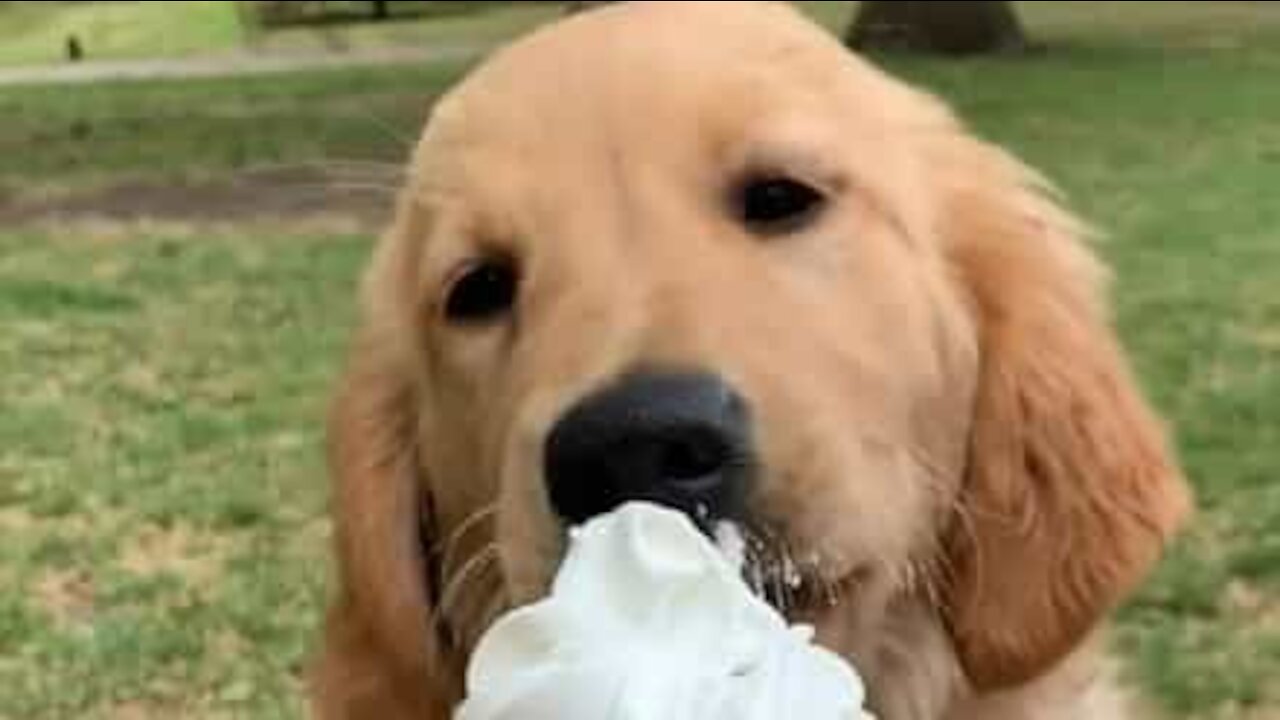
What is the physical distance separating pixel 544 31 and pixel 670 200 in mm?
343

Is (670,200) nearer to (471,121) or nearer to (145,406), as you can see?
(471,121)

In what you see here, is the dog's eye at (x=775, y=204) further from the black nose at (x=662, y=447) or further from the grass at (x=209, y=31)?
the grass at (x=209, y=31)

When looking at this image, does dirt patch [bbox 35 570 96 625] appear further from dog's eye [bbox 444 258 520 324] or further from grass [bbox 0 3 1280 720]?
dog's eye [bbox 444 258 520 324]

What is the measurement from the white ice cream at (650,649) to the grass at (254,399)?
6.50 feet

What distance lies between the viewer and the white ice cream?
243 cm

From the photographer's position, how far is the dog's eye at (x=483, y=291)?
10.5 feet

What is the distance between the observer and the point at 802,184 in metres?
3.18

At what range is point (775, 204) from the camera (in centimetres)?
317

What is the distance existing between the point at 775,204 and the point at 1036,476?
448 mm

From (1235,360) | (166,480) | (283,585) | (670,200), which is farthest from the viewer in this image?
(1235,360)

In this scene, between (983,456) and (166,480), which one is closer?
(983,456)

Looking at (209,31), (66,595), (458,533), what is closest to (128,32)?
(209,31)

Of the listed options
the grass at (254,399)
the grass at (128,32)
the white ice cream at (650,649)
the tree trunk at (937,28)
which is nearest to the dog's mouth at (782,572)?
the white ice cream at (650,649)

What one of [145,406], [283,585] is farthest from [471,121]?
[145,406]
